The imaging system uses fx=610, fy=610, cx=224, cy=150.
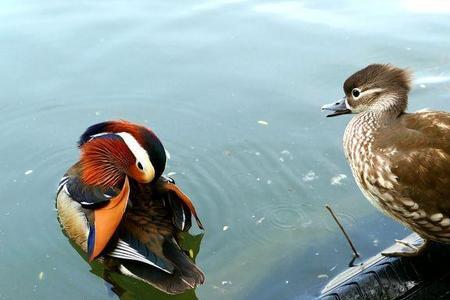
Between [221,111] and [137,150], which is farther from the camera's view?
[221,111]

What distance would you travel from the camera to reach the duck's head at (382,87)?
3104 mm

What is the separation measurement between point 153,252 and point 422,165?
128cm

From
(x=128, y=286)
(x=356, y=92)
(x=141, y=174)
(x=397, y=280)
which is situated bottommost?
(x=128, y=286)

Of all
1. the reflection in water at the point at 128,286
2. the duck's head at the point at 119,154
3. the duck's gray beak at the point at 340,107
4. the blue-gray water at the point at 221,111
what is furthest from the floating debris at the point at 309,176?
the duck's head at the point at 119,154

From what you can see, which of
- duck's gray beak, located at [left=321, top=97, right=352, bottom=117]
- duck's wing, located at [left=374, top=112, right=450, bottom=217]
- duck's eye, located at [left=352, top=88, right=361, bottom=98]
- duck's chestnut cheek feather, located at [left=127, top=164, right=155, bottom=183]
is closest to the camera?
duck's wing, located at [left=374, top=112, right=450, bottom=217]

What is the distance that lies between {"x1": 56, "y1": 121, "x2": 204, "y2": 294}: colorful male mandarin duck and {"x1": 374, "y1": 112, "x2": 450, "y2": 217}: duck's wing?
39.0 inches

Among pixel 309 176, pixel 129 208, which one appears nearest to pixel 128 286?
pixel 129 208

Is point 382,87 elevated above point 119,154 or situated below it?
above

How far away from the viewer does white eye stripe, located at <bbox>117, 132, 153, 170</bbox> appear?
121 inches

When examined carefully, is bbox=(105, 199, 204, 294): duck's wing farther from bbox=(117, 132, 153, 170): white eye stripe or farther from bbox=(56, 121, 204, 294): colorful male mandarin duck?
bbox=(117, 132, 153, 170): white eye stripe

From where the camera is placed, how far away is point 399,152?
275 cm

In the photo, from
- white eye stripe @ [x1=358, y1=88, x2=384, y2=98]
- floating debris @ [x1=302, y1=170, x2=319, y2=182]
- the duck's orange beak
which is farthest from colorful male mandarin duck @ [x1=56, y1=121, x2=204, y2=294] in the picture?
white eye stripe @ [x1=358, y1=88, x2=384, y2=98]

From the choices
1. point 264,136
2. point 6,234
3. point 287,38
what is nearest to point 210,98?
point 264,136

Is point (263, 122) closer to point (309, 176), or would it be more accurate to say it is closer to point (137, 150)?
point (309, 176)
